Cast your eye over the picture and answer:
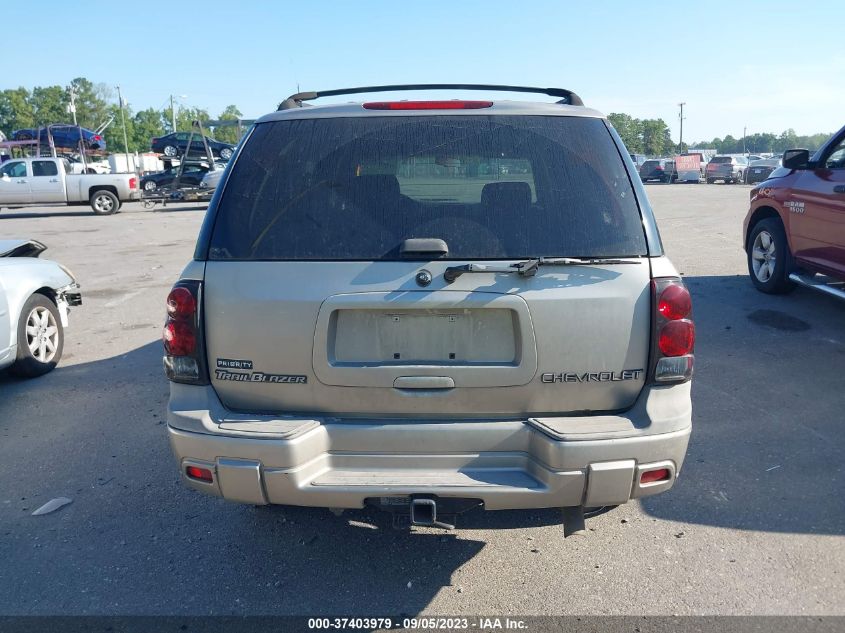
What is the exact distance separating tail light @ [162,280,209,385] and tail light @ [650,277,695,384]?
5.98ft

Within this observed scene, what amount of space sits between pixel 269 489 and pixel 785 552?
2452 mm

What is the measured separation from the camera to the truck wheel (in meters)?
25.4

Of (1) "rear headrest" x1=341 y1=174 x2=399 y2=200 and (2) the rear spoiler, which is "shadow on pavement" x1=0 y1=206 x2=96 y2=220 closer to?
(2) the rear spoiler

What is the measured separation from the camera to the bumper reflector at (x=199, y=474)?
2.76m

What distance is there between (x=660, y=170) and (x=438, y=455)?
46.1 m

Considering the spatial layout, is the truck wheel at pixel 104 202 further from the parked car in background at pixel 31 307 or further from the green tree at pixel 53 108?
the green tree at pixel 53 108

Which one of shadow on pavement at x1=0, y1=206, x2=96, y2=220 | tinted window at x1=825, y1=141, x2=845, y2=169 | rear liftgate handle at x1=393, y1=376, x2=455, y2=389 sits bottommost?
rear liftgate handle at x1=393, y1=376, x2=455, y2=389

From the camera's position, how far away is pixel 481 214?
2.84m

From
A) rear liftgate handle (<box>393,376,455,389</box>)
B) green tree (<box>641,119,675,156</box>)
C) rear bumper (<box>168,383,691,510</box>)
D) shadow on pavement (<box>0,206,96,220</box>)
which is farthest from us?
green tree (<box>641,119,675,156</box>)

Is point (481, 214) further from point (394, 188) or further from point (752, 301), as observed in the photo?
point (752, 301)

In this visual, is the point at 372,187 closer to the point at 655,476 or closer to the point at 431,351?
the point at 431,351

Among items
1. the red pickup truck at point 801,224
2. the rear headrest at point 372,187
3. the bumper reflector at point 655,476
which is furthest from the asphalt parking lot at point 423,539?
the red pickup truck at point 801,224

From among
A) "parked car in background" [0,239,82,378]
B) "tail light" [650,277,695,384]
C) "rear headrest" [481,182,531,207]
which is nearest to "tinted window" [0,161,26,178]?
"parked car in background" [0,239,82,378]

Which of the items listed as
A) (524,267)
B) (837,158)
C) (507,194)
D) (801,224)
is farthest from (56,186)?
(524,267)
